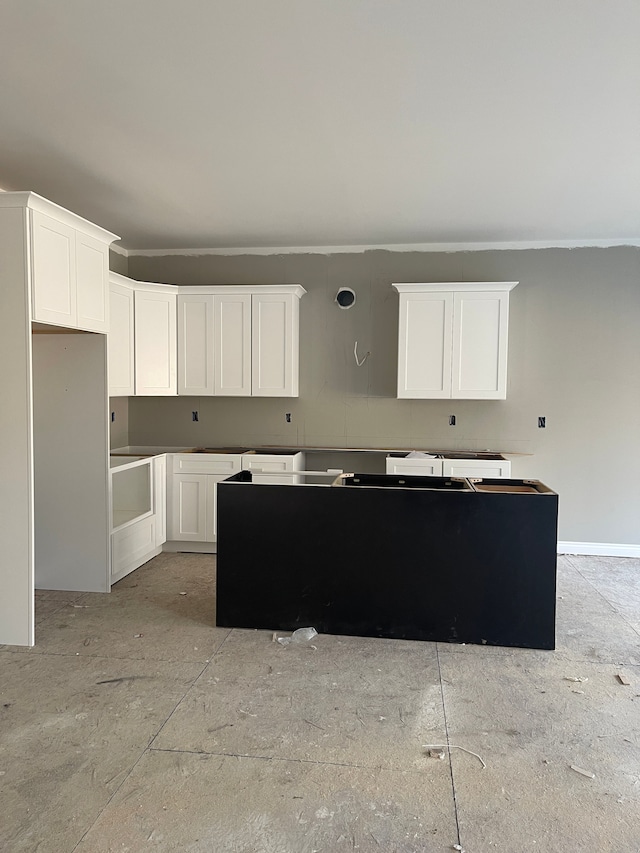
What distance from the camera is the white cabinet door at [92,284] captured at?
12.2 feet

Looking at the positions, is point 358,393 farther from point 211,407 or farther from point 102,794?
point 102,794

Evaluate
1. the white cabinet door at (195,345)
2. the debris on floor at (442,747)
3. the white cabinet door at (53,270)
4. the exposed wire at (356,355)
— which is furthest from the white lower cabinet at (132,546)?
the debris on floor at (442,747)

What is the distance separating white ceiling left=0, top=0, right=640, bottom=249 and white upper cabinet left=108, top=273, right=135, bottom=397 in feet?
1.97

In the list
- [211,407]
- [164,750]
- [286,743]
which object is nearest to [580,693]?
[286,743]

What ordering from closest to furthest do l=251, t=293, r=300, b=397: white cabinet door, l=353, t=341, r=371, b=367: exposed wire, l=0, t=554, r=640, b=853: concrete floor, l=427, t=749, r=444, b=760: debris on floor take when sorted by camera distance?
l=0, t=554, r=640, b=853: concrete floor → l=427, t=749, r=444, b=760: debris on floor → l=251, t=293, r=300, b=397: white cabinet door → l=353, t=341, r=371, b=367: exposed wire

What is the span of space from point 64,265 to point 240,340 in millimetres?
2017

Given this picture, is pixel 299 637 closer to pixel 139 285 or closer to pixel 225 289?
pixel 225 289

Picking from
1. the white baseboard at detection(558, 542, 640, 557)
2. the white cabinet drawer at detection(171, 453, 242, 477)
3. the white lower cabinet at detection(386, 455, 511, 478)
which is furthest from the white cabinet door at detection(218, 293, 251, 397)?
the white baseboard at detection(558, 542, 640, 557)

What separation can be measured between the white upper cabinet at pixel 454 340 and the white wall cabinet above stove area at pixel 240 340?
1016mm

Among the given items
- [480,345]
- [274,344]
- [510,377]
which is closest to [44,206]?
[274,344]

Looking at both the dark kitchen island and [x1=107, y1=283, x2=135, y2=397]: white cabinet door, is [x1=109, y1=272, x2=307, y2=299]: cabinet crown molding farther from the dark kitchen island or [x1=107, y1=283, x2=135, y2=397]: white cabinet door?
the dark kitchen island

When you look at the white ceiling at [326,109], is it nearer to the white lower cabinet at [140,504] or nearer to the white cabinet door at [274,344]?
the white cabinet door at [274,344]

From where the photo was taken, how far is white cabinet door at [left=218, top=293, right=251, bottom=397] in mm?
5336

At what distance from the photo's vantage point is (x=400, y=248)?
5.47 m
